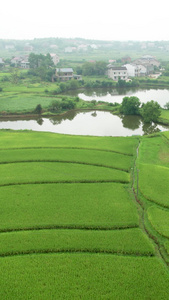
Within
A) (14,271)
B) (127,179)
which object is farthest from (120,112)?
(14,271)

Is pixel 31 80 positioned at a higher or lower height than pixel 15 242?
higher

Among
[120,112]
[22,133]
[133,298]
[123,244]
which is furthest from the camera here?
[120,112]

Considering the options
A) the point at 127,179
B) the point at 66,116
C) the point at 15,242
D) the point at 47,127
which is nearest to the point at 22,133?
the point at 47,127

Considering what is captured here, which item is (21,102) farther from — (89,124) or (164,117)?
(164,117)

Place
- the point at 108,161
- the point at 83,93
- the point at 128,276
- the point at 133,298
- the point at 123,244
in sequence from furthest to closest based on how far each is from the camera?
the point at 83,93
the point at 108,161
the point at 123,244
the point at 128,276
the point at 133,298

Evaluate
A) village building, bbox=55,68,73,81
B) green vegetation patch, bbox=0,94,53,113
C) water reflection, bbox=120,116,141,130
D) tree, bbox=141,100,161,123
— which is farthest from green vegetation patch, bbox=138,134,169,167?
village building, bbox=55,68,73,81

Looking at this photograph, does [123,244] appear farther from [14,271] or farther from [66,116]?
[66,116]

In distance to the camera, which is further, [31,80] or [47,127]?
[31,80]
